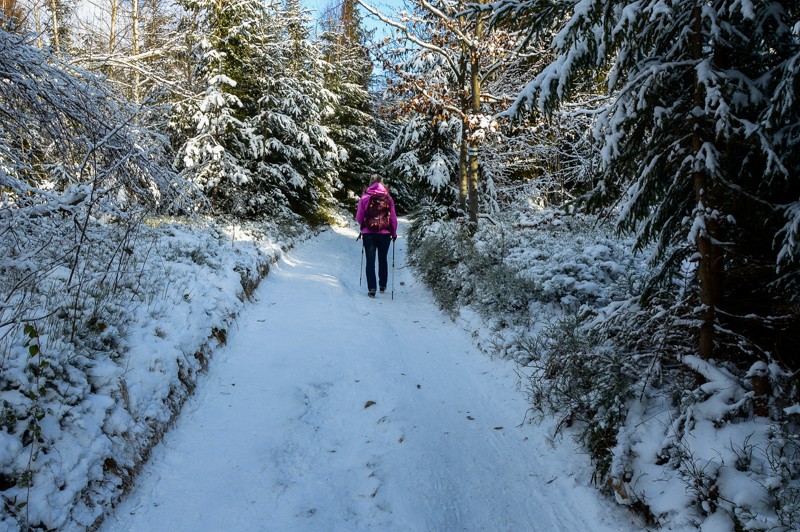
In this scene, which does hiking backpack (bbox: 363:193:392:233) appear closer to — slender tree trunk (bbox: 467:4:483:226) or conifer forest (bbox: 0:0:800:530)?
slender tree trunk (bbox: 467:4:483:226)

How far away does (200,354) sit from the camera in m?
4.76

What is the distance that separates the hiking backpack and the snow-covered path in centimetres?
331

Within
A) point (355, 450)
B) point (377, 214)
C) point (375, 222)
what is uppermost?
point (377, 214)

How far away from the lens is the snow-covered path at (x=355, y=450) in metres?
2.95

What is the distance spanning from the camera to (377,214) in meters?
9.05

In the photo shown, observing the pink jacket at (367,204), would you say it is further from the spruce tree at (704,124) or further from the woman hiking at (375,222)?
the spruce tree at (704,124)

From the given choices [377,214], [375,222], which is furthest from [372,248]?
[377,214]

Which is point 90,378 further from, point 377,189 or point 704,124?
point 377,189

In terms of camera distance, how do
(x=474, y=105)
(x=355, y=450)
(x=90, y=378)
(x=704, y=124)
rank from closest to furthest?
(x=704, y=124) < (x=90, y=378) < (x=355, y=450) < (x=474, y=105)

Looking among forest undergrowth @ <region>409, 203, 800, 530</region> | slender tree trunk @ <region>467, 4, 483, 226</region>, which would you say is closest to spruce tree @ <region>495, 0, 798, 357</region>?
forest undergrowth @ <region>409, 203, 800, 530</region>

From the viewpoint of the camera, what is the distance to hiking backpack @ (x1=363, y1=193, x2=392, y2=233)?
9.02 m

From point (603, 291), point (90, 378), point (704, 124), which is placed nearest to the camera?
point (704, 124)

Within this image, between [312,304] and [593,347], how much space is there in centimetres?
506

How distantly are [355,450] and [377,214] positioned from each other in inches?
236
